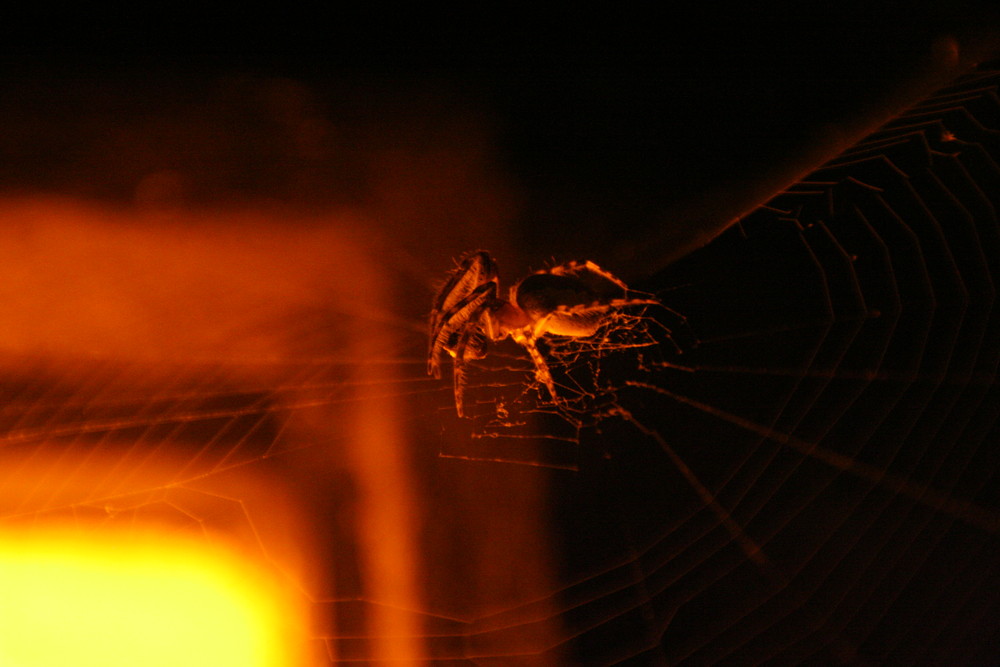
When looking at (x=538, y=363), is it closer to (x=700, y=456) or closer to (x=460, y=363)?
(x=460, y=363)

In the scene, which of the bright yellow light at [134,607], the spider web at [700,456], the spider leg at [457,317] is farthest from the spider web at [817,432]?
the bright yellow light at [134,607]

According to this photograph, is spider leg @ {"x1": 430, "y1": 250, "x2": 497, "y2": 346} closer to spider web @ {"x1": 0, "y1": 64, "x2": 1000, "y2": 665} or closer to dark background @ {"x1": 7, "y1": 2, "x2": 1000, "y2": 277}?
spider web @ {"x1": 0, "y1": 64, "x2": 1000, "y2": 665}

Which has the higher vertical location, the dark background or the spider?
the dark background

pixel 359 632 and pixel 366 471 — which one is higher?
pixel 366 471

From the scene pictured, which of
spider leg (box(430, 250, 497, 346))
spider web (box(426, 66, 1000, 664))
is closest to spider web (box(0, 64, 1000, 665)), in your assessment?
spider web (box(426, 66, 1000, 664))

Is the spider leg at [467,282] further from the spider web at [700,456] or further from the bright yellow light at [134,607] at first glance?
the bright yellow light at [134,607]

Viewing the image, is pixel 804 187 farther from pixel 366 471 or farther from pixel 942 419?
pixel 366 471

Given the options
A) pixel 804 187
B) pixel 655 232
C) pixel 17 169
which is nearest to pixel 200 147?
pixel 17 169

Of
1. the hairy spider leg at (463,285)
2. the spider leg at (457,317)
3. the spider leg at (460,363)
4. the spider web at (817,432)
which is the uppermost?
the hairy spider leg at (463,285)
